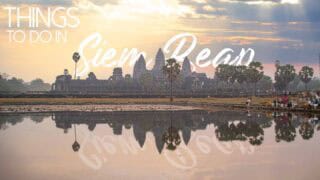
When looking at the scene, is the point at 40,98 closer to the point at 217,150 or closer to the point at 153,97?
the point at 153,97

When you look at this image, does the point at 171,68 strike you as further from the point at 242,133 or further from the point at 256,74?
the point at 242,133

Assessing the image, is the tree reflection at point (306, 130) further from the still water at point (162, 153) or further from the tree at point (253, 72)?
the tree at point (253, 72)

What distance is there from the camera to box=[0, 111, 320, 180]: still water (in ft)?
55.5

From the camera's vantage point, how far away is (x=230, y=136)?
27656 millimetres

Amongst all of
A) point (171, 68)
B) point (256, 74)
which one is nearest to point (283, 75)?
point (256, 74)

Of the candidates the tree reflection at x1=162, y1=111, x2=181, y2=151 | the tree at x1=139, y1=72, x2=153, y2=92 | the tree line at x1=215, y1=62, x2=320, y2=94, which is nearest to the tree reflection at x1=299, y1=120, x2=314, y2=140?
the tree reflection at x1=162, y1=111, x2=181, y2=151

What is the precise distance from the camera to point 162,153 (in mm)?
21438

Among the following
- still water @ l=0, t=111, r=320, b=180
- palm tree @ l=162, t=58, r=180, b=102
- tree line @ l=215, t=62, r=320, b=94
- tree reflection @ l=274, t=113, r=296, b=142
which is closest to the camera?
still water @ l=0, t=111, r=320, b=180

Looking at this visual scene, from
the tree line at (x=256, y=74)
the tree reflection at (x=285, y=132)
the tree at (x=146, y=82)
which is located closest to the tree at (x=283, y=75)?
the tree line at (x=256, y=74)

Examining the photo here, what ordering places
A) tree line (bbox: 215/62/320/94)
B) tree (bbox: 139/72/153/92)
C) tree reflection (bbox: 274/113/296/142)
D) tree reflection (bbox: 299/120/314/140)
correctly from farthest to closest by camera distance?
tree (bbox: 139/72/153/92) → tree line (bbox: 215/62/320/94) → tree reflection (bbox: 299/120/314/140) → tree reflection (bbox: 274/113/296/142)

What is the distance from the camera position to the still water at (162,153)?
16922 millimetres

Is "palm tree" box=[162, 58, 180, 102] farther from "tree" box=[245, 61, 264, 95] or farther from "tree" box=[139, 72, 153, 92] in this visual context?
"tree" box=[139, 72, 153, 92]

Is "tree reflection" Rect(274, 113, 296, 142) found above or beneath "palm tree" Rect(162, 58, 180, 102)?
beneath

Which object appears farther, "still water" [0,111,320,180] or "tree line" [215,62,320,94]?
"tree line" [215,62,320,94]
